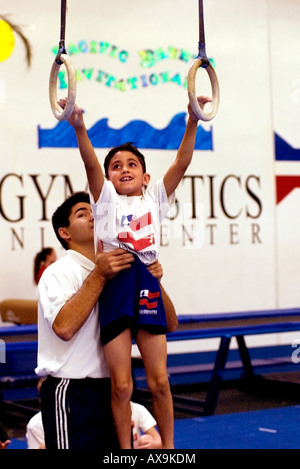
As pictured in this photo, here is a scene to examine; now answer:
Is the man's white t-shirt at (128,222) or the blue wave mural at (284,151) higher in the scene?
the blue wave mural at (284,151)

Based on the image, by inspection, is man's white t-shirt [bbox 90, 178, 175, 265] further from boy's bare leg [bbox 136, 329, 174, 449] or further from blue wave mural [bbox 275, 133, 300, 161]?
blue wave mural [bbox 275, 133, 300, 161]

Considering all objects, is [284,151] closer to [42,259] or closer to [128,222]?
[42,259]

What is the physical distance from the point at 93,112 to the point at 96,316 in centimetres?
550

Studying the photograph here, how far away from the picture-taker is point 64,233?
8.71 ft

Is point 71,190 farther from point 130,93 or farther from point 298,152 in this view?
point 298,152

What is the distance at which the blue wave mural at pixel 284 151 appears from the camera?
8.80 m

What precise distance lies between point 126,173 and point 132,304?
0.53 metres

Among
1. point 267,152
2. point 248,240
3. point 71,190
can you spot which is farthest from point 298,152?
point 71,190

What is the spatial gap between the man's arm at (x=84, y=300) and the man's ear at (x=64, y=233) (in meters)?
0.18

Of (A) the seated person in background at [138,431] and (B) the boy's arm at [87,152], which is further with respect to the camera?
(A) the seated person in background at [138,431]

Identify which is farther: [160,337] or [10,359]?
[10,359]

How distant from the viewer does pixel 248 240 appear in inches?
338

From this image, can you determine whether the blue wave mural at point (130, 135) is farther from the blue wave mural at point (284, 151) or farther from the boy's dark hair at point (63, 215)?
the boy's dark hair at point (63, 215)

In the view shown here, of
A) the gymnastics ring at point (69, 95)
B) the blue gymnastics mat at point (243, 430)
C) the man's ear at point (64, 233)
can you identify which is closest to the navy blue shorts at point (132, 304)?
the man's ear at point (64, 233)
